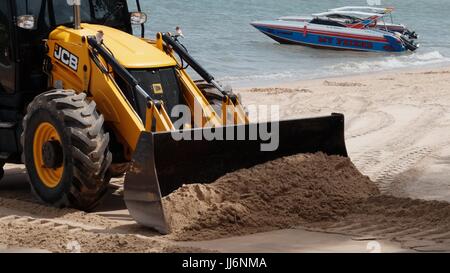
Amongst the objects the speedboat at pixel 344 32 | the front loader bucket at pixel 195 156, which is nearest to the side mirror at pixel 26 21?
the front loader bucket at pixel 195 156

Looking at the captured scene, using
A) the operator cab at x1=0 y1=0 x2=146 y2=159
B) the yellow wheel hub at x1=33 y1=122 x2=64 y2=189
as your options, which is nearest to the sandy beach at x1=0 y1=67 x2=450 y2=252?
the yellow wheel hub at x1=33 y1=122 x2=64 y2=189

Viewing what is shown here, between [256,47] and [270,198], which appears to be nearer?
[270,198]

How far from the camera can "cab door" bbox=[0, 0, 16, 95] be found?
8.80 m

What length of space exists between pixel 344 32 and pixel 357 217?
25.6 m

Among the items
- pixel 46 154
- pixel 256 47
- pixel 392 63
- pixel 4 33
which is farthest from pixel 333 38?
pixel 46 154

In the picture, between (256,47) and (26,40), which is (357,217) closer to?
(26,40)

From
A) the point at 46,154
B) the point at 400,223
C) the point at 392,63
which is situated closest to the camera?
the point at 400,223

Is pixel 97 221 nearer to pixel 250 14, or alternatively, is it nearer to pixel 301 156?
pixel 301 156

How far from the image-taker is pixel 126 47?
856 cm

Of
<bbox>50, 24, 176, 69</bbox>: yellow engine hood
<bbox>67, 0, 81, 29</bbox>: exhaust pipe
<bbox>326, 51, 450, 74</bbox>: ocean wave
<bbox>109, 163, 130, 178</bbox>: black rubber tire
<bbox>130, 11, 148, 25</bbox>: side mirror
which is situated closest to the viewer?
→ <bbox>109, 163, 130, 178</bbox>: black rubber tire

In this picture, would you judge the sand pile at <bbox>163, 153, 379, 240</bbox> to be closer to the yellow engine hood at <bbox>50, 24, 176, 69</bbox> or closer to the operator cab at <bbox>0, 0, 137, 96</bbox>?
the yellow engine hood at <bbox>50, 24, 176, 69</bbox>

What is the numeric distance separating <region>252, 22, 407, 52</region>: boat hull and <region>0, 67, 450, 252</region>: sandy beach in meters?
18.1

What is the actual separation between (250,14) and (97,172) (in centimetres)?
3984

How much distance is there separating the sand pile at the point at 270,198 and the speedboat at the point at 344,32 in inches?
949
